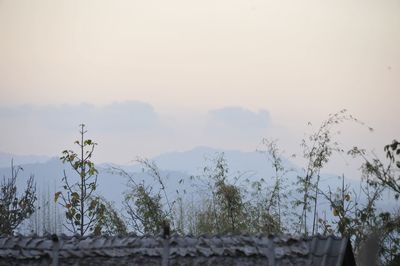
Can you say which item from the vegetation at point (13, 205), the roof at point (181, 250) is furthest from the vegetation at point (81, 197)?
the roof at point (181, 250)

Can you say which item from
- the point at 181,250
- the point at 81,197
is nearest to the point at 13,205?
the point at 81,197

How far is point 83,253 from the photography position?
11.3 feet

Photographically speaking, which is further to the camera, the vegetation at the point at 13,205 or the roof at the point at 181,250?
the vegetation at the point at 13,205

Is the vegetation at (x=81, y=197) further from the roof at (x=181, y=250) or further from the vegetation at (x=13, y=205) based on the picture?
the roof at (x=181, y=250)

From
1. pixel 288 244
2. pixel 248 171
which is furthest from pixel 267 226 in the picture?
pixel 288 244

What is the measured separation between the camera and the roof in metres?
3.35

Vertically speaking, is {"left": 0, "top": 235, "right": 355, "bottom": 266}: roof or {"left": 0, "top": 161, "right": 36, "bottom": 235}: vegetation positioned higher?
{"left": 0, "top": 161, "right": 36, "bottom": 235}: vegetation

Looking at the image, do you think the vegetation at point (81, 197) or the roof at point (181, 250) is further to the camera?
the vegetation at point (81, 197)

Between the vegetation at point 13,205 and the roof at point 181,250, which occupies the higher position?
the vegetation at point 13,205

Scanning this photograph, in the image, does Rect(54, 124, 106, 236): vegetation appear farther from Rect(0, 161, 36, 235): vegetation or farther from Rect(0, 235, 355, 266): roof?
Rect(0, 235, 355, 266): roof

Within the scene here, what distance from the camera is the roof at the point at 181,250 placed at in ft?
11.0

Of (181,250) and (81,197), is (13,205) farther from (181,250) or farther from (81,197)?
(181,250)

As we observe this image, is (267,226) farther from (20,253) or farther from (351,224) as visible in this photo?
(20,253)

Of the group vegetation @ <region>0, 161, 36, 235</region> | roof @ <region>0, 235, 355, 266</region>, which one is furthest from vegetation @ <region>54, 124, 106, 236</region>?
roof @ <region>0, 235, 355, 266</region>
